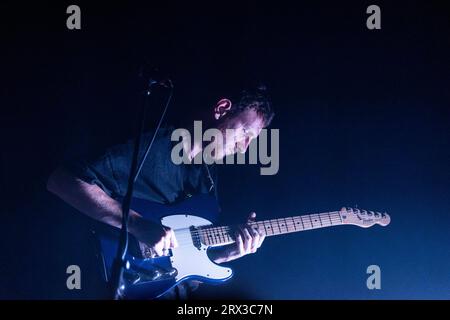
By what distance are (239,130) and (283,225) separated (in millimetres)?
477

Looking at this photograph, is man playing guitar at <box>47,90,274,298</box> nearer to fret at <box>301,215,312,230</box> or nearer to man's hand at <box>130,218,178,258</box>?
man's hand at <box>130,218,178,258</box>

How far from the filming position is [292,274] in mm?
2217

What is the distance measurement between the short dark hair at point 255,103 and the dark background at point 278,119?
5 cm

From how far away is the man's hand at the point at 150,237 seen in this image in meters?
1.94

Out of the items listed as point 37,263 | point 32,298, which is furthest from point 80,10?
point 32,298

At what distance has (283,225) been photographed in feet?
7.20

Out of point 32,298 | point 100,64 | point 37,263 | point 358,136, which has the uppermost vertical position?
point 100,64

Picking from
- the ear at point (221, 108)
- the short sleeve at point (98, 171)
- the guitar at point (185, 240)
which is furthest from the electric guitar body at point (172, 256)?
the ear at point (221, 108)

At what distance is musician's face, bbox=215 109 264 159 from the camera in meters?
2.21

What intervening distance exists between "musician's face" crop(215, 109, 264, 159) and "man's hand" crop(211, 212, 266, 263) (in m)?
0.35

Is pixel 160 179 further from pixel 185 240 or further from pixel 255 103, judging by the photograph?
pixel 255 103

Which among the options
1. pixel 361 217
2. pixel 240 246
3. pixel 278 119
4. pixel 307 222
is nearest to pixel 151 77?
pixel 278 119

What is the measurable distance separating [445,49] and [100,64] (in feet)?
5.41

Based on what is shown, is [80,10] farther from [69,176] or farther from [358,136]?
[358,136]
